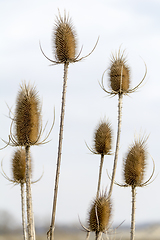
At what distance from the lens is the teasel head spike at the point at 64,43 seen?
7016 mm

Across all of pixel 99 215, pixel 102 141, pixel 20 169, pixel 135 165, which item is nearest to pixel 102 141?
pixel 102 141

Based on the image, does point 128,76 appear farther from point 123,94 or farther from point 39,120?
point 39,120

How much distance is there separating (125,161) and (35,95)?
2.32 metres

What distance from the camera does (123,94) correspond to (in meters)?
8.23

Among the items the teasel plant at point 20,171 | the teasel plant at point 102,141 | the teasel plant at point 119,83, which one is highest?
the teasel plant at point 119,83

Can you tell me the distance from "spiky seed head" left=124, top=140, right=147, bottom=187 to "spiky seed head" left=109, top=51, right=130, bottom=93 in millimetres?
1344

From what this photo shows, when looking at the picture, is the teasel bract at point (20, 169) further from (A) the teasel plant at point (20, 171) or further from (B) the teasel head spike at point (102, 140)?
(B) the teasel head spike at point (102, 140)

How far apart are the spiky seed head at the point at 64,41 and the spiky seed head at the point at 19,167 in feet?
7.83

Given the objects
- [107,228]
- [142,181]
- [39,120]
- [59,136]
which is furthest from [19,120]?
[142,181]

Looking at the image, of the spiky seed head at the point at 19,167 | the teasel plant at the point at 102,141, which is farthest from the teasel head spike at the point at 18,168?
the teasel plant at the point at 102,141

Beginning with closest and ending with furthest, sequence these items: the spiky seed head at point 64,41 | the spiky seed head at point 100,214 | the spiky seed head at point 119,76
Answer: the spiky seed head at point 100,214 < the spiky seed head at point 64,41 < the spiky seed head at point 119,76

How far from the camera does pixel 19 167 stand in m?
8.17

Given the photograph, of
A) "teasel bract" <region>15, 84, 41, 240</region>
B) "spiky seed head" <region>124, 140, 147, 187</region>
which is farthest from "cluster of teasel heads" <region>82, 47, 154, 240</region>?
"teasel bract" <region>15, 84, 41, 240</region>

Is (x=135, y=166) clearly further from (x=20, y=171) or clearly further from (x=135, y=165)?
(x=20, y=171)
